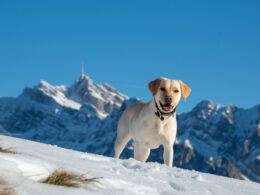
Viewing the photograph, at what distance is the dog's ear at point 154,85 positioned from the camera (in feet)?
38.9

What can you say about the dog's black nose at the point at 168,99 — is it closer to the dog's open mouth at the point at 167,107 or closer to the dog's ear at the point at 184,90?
the dog's open mouth at the point at 167,107

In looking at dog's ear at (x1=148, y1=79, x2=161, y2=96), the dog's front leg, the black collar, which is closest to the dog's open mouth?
the black collar

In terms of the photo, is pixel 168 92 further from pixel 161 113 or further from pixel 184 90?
pixel 161 113

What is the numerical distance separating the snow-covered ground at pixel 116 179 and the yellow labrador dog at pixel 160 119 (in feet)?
13.8

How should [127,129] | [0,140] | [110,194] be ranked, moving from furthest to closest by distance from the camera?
[127,129]
[0,140]
[110,194]

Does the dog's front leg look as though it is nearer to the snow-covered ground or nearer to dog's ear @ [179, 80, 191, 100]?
dog's ear @ [179, 80, 191, 100]

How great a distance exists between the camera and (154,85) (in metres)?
11.9

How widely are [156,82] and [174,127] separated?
3.90 feet

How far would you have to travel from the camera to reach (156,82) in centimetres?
1194

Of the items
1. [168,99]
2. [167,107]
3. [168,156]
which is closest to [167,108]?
[167,107]

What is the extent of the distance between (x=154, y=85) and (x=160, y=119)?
0.83 m

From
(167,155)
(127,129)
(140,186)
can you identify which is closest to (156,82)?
(167,155)

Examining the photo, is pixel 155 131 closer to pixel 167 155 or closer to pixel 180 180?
pixel 167 155

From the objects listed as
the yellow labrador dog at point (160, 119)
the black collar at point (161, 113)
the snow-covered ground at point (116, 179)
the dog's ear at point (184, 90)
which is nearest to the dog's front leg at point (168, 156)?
the yellow labrador dog at point (160, 119)
